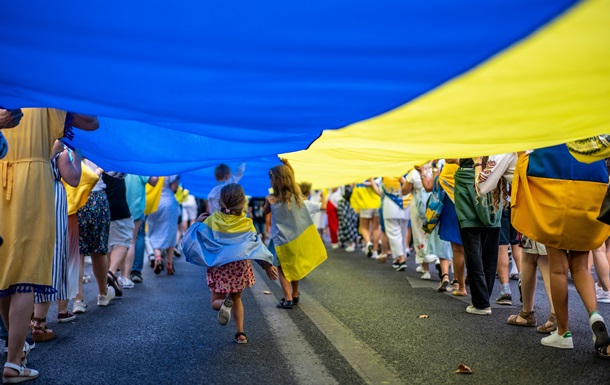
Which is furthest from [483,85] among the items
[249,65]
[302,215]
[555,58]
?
[302,215]

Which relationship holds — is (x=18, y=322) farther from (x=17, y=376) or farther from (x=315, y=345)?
(x=315, y=345)

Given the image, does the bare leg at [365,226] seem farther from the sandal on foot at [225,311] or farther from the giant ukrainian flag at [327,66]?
the giant ukrainian flag at [327,66]

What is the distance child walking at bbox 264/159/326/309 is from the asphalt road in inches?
16.7

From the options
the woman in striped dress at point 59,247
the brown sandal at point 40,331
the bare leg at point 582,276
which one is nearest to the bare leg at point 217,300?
the woman in striped dress at point 59,247

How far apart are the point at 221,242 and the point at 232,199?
39cm

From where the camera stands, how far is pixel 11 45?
10.9 ft

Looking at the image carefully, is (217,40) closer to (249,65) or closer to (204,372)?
(249,65)

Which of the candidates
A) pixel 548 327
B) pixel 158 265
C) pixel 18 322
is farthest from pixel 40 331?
pixel 158 265

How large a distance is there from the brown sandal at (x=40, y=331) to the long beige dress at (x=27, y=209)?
1.32 metres

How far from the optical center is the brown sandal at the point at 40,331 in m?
5.84

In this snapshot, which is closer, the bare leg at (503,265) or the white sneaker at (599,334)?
the white sneaker at (599,334)

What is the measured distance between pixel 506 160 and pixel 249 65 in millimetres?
3165

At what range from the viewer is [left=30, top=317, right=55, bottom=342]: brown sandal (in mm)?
5844

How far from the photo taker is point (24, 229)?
4.53 m
